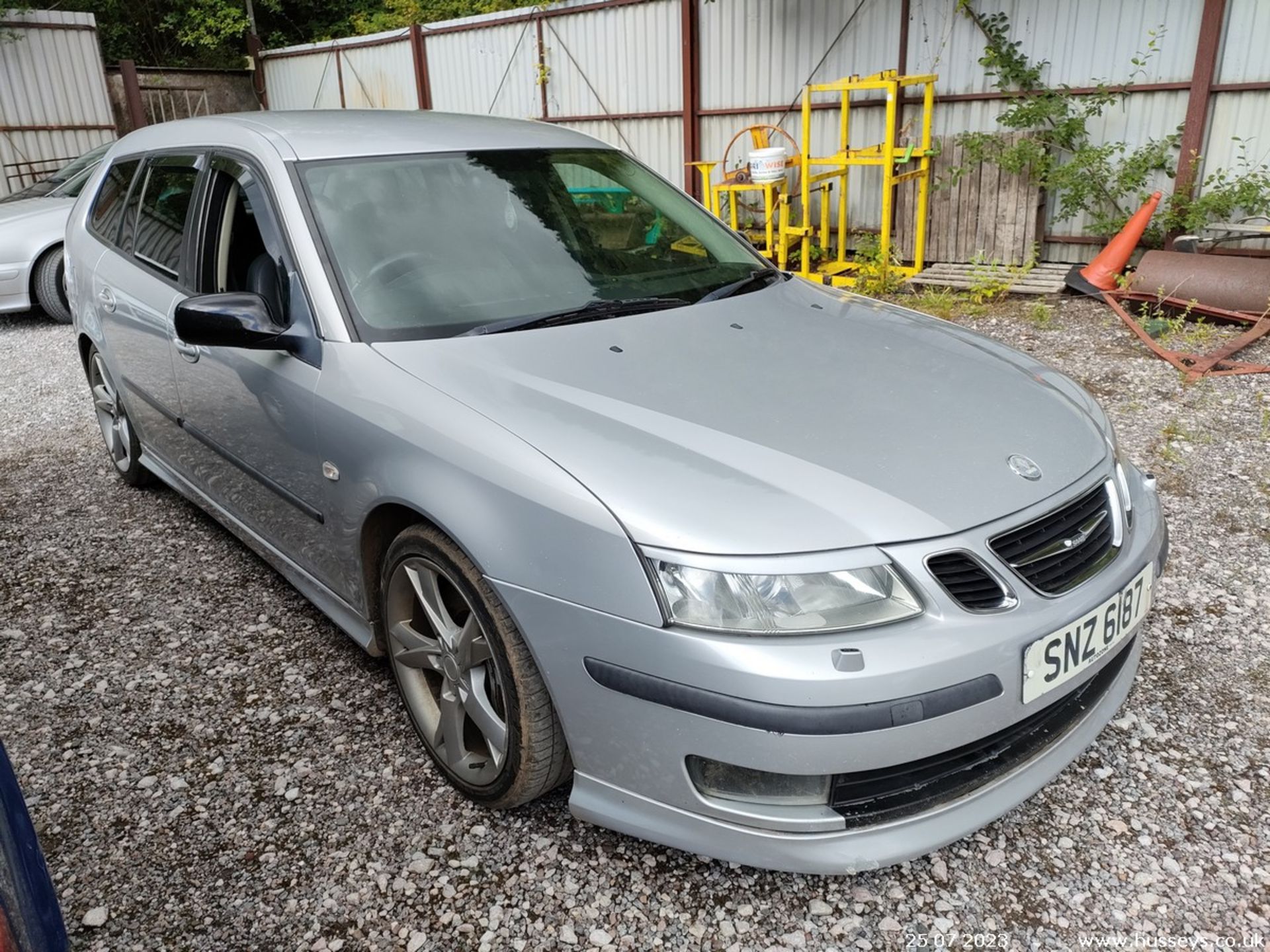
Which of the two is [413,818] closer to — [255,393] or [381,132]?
[255,393]

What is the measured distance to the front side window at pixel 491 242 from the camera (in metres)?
2.56

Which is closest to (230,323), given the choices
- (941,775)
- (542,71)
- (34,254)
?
(941,775)

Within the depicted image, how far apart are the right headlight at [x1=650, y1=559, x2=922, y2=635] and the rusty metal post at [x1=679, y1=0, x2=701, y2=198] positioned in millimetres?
8359

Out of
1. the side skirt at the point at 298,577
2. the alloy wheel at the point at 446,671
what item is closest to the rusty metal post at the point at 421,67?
the side skirt at the point at 298,577

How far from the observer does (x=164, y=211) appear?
348 centimetres

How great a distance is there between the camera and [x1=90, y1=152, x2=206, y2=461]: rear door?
3314mm

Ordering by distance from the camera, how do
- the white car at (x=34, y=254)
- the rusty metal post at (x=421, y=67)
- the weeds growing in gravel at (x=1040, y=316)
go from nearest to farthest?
the weeds growing in gravel at (x=1040, y=316), the white car at (x=34, y=254), the rusty metal post at (x=421, y=67)

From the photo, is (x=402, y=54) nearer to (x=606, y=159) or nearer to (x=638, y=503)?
(x=606, y=159)

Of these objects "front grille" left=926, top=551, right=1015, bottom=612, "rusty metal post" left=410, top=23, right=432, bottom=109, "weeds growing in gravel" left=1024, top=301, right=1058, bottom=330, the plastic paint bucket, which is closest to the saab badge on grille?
"front grille" left=926, top=551, right=1015, bottom=612

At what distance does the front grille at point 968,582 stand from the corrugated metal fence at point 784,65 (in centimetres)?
675

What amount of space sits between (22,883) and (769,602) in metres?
1.23

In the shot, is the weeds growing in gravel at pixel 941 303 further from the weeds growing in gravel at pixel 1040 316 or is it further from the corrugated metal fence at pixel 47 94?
the corrugated metal fence at pixel 47 94

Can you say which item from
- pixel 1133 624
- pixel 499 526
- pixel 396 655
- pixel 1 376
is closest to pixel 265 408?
pixel 396 655

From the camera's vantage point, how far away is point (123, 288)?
144 inches
